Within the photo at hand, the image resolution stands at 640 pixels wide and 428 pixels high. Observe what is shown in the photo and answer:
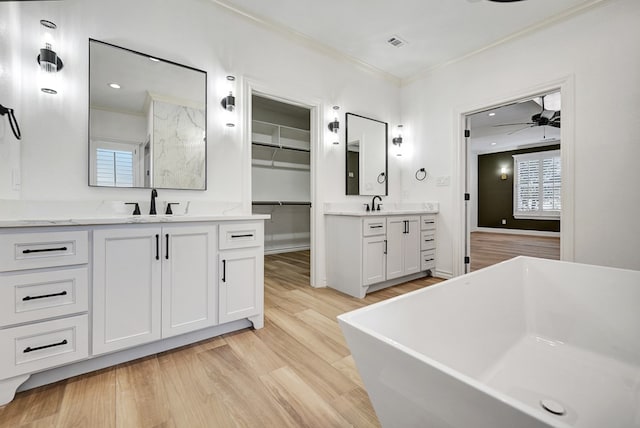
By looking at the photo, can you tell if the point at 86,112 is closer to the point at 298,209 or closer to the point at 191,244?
the point at 191,244

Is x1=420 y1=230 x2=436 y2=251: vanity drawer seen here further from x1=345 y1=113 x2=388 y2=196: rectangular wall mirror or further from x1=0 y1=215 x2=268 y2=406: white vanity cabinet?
x1=0 y1=215 x2=268 y2=406: white vanity cabinet

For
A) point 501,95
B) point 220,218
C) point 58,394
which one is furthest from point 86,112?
point 501,95

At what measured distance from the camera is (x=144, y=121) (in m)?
2.19

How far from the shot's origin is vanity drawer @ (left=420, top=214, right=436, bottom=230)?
3.46 m

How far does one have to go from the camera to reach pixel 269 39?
2.84 metres

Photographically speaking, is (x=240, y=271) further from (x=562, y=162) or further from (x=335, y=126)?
(x=562, y=162)

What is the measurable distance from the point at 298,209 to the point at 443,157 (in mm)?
2908

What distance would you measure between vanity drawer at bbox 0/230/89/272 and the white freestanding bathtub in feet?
4.84

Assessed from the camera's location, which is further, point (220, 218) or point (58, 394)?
point (220, 218)

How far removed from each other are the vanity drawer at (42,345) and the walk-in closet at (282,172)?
346cm

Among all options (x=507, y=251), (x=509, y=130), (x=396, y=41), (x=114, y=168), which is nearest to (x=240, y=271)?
(x=114, y=168)

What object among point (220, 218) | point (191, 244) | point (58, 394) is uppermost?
point (220, 218)

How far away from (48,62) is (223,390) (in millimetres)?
2156

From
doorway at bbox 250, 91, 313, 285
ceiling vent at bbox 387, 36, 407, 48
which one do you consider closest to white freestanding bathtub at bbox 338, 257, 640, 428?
ceiling vent at bbox 387, 36, 407, 48
